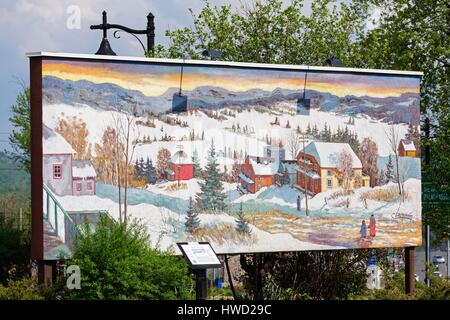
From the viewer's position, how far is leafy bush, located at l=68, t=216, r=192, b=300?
21438 millimetres

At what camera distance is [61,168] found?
22625 mm

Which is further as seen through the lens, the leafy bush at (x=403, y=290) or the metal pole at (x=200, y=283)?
the leafy bush at (x=403, y=290)

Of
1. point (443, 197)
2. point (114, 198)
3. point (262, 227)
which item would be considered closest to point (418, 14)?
point (443, 197)

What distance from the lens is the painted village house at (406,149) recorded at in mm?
26797

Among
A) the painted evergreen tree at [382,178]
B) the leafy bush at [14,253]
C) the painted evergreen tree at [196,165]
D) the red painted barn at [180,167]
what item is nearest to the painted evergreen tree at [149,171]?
the red painted barn at [180,167]

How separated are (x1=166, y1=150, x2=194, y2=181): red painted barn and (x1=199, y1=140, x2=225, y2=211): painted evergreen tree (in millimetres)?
379

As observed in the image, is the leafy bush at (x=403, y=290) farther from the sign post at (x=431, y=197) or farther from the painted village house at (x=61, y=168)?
the painted village house at (x=61, y=168)

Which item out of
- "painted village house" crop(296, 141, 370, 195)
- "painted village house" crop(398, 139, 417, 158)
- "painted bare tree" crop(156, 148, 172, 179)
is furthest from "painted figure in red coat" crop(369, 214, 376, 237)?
"painted bare tree" crop(156, 148, 172, 179)

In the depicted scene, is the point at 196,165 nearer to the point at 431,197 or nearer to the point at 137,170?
the point at 137,170

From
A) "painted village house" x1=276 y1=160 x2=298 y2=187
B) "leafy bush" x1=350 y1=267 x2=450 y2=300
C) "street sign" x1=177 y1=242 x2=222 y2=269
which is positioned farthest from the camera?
"painted village house" x1=276 y1=160 x2=298 y2=187

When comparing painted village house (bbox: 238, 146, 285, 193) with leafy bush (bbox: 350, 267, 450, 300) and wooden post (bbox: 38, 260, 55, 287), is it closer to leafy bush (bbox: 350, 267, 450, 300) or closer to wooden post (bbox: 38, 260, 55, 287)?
leafy bush (bbox: 350, 267, 450, 300)

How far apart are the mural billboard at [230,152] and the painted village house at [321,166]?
3 centimetres

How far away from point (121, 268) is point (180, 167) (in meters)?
3.36
